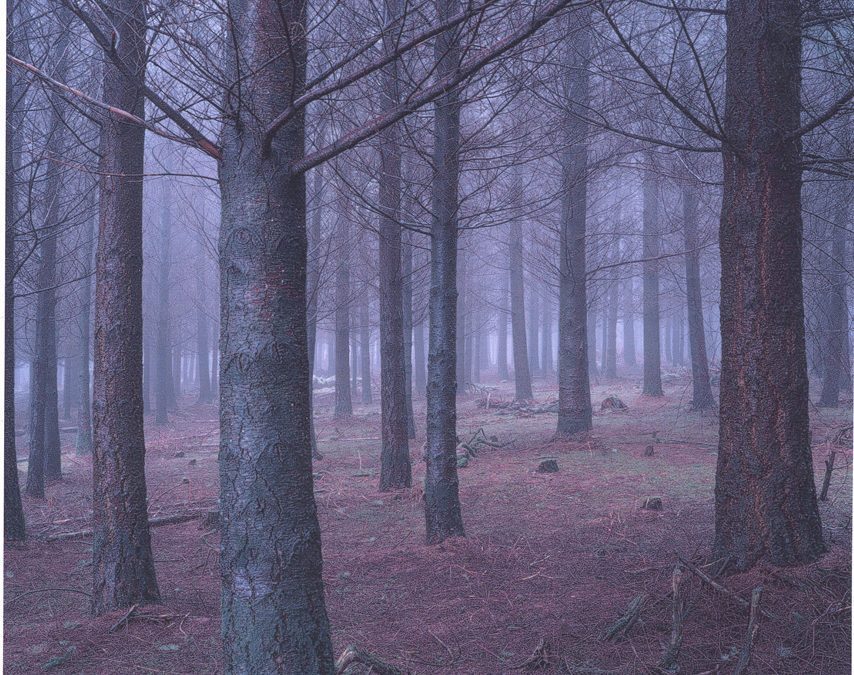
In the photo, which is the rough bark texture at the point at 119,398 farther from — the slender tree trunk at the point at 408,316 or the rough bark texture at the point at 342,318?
the slender tree trunk at the point at 408,316

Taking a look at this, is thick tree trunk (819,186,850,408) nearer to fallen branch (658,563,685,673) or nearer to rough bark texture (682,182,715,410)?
rough bark texture (682,182,715,410)

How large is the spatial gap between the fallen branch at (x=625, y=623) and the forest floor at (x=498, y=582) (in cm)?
4


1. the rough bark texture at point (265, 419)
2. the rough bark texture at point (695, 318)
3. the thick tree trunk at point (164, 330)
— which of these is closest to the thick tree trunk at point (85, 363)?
the thick tree trunk at point (164, 330)

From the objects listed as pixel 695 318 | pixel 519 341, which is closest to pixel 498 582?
pixel 695 318

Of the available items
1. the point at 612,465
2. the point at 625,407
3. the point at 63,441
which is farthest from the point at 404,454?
the point at 63,441

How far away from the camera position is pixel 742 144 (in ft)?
15.2

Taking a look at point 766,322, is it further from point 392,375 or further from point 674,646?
point 392,375

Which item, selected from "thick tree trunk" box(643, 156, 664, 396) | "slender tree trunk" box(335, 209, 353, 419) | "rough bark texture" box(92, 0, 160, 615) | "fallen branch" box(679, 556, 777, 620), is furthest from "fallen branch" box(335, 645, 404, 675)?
"thick tree trunk" box(643, 156, 664, 396)

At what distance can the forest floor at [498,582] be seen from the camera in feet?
12.7

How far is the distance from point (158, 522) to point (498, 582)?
15.8 feet

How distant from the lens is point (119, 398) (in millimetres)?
5008

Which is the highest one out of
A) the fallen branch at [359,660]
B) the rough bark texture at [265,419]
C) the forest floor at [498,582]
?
the rough bark texture at [265,419]

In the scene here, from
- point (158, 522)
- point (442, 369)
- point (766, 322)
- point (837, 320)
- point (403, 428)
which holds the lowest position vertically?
point (158, 522)

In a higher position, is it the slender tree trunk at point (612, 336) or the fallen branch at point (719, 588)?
the slender tree trunk at point (612, 336)
